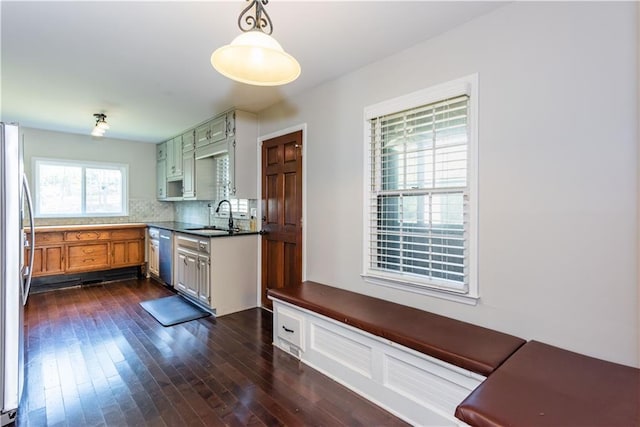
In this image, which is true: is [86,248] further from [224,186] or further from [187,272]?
[224,186]

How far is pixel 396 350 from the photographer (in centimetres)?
189

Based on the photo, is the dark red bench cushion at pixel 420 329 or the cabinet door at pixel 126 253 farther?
the cabinet door at pixel 126 253

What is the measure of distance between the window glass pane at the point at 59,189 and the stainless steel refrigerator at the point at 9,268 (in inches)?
157

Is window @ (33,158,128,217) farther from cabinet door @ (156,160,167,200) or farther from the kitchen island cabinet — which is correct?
the kitchen island cabinet

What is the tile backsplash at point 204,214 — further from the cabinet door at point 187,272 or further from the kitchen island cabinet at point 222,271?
the cabinet door at point 187,272

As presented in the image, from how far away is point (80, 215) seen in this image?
5.26 metres

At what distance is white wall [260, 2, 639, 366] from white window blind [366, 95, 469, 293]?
15 cm

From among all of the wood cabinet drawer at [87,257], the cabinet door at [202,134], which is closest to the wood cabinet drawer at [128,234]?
the wood cabinet drawer at [87,257]

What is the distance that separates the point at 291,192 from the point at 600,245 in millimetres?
2596

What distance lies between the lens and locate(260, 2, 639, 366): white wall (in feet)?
4.98

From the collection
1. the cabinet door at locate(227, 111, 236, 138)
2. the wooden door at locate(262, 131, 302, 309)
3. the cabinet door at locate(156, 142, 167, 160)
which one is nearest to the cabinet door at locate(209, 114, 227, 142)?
the cabinet door at locate(227, 111, 236, 138)

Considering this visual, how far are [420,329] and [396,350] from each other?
0.19m

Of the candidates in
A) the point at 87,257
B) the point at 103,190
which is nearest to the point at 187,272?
the point at 87,257

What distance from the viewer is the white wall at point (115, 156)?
16.0 feet
